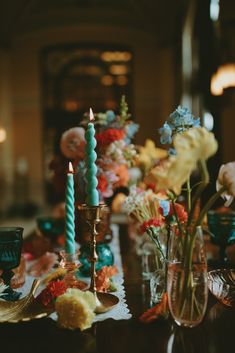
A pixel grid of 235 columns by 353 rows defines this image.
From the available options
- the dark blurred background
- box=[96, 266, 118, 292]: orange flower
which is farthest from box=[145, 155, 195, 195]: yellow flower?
the dark blurred background

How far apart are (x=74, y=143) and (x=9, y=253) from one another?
1.77 feet

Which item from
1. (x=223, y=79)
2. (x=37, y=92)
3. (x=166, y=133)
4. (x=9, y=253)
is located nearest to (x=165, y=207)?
(x=166, y=133)

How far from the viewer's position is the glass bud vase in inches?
34.7

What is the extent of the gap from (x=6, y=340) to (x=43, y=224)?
1.02m

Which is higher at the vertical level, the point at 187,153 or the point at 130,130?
the point at 130,130

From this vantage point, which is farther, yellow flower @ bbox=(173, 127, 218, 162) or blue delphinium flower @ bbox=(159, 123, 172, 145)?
blue delphinium flower @ bbox=(159, 123, 172, 145)

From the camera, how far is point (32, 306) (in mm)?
1055

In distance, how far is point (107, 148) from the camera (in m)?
1.50

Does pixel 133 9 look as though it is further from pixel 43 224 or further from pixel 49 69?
pixel 43 224

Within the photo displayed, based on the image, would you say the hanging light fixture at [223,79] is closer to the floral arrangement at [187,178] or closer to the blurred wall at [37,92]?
the floral arrangement at [187,178]

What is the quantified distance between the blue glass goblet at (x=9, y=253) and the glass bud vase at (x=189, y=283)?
45 cm

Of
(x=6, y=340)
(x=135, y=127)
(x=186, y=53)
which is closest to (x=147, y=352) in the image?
(x=6, y=340)

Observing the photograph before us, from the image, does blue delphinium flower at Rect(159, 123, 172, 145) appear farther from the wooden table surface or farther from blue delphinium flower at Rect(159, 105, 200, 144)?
the wooden table surface

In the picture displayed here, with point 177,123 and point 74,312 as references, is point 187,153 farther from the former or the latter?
point 74,312
